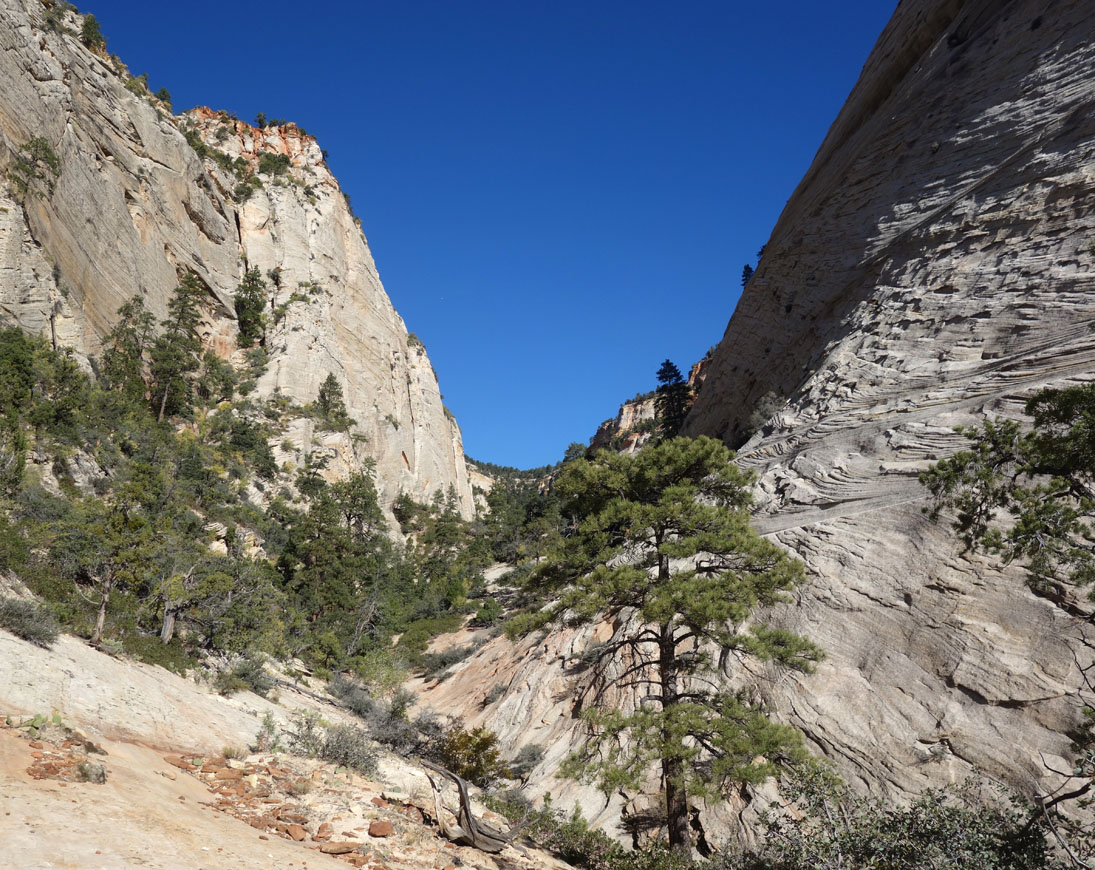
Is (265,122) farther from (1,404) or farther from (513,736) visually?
(513,736)

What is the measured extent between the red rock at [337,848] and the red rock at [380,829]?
1.82 feet

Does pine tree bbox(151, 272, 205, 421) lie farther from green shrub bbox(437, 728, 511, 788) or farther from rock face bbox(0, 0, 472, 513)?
green shrub bbox(437, 728, 511, 788)

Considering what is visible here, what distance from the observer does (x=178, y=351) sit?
38.7 meters

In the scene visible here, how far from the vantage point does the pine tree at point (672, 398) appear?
5019 cm

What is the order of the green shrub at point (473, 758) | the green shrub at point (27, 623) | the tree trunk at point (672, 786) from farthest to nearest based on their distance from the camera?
the green shrub at point (473, 758)
the green shrub at point (27, 623)
the tree trunk at point (672, 786)

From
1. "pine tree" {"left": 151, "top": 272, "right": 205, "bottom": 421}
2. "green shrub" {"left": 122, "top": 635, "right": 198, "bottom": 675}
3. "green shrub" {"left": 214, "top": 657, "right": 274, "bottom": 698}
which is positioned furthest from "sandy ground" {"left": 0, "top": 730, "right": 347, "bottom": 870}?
"pine tree" {"left": 151, "top": 272, "right": 205, "bottom": 421}

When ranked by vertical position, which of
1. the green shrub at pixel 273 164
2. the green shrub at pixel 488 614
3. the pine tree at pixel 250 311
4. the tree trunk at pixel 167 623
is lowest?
the tree trunk at pixel 167 623

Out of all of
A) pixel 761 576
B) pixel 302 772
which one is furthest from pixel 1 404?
pixel 761 576

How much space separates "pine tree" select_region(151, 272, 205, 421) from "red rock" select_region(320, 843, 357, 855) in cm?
3721

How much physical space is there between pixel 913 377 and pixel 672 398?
33.5 m

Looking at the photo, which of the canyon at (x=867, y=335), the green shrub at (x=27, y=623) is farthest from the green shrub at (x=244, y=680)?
the green shrub at (x=27, y=623)

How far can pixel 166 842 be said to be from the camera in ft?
18.5

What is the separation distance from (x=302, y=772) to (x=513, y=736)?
8214 mm

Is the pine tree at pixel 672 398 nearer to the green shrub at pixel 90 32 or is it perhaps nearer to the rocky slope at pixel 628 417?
the rocky slope at pixel 628 417
